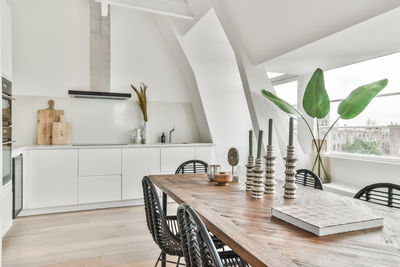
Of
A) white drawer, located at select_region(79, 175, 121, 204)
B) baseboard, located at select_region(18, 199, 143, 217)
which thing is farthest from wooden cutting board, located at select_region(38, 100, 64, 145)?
baseboard, located at select_region(18, 199, 143, 217)

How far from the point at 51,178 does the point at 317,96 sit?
339 centimetres

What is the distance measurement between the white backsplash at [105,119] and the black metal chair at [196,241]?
3.76 metres

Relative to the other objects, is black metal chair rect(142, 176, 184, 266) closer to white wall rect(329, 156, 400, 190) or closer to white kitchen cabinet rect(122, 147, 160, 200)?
white wall rect(329, 156, 400, 190)

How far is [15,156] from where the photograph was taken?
321 cm

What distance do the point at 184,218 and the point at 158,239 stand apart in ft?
2.54

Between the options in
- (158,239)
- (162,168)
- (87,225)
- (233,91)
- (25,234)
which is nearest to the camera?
(158,239)

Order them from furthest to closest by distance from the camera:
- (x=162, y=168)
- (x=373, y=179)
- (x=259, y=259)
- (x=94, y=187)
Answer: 1. (x=162, y=168)
2. (x=94, y=187)
3. (x=373, y=179)
4. (x=259, y=259)

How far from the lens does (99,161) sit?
13.3 feet

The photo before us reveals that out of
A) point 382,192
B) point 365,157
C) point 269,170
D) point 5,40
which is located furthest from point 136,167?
point 382,192

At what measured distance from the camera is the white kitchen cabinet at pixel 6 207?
272 centimetres

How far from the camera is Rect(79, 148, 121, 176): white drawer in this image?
3.96m

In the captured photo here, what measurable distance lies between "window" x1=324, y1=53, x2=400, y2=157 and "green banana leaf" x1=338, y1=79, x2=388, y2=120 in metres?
0.34

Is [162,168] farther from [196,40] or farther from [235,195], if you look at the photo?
[235,195]

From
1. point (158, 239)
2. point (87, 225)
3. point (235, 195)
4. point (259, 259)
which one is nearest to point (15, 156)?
point (87, 225)
